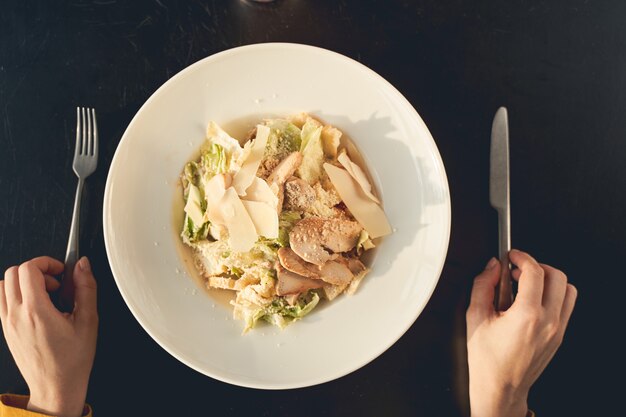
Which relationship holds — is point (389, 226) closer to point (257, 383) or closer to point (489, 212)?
point (489, 212)

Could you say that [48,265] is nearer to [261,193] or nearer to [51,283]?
[51,283]

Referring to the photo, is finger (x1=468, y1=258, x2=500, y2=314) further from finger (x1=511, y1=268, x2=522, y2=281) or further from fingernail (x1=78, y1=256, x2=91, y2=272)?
fingernail (x1=78, y1=256, x2=91, y2=272)

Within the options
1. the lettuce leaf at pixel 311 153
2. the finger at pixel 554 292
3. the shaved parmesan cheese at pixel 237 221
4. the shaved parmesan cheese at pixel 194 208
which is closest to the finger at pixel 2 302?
the shaved parmesan cheese at pixel 194 208

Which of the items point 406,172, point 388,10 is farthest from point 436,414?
point 388,10

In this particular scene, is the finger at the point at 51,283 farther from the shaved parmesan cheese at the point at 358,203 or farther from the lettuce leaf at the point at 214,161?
the shaved parmesan cheese at the point at 358,203

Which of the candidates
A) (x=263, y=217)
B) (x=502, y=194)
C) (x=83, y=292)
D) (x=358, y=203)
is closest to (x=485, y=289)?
(x=502, y=194)

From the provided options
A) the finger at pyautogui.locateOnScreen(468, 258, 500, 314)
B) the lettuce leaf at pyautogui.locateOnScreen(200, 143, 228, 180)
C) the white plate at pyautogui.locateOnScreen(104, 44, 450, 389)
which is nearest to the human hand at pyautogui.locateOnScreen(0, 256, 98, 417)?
the white plate at pyautogui.locateOnScreen(104, 44, 450, 389)
